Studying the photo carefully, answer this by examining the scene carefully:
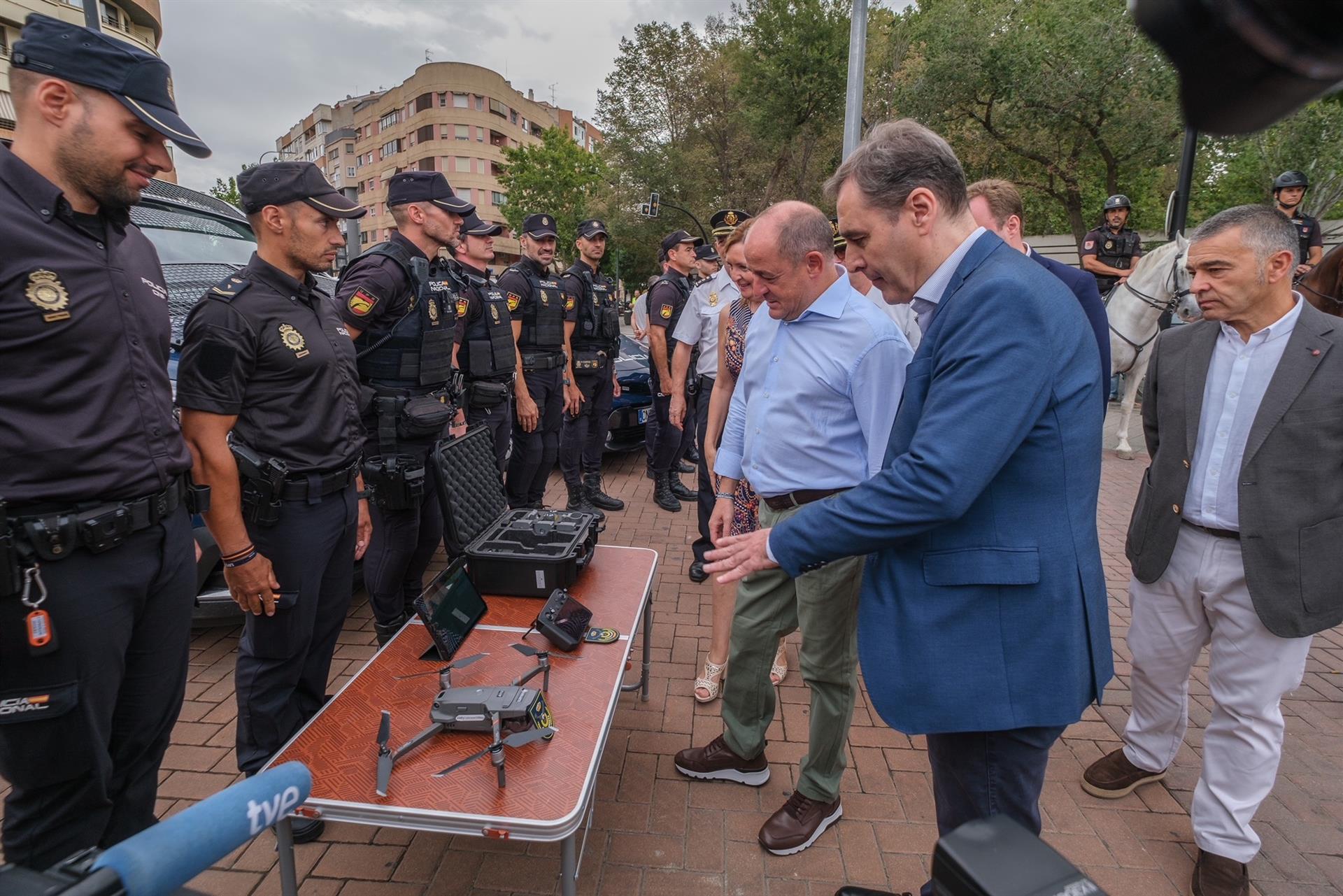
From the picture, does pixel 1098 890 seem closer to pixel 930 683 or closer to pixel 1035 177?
pixel 930 683

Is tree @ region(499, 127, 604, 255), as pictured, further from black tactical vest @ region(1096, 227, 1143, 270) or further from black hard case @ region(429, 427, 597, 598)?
black hard case @ region(429, 427, 597, 598)

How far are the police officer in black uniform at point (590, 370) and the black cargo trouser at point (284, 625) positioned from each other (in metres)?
3.40

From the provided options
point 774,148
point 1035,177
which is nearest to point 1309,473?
point 1035,177

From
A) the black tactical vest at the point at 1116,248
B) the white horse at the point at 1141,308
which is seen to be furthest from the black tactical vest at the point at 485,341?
the black tactical vest at the point at 1116,248

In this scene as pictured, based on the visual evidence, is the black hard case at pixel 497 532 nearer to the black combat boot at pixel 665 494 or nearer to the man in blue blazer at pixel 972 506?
the man in blue blazer at pixel 972 506

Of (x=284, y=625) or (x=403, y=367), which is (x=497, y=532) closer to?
(x=284, y=625)

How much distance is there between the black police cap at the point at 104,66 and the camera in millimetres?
1668

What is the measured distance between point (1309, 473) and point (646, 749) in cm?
259

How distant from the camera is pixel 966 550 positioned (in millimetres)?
1508

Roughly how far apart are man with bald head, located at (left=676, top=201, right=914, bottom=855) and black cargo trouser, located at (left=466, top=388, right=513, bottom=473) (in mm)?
2539

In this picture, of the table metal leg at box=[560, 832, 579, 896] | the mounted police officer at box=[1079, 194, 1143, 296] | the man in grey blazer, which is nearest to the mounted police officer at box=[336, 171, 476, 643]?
the table metal leg at box=[560, 832, 579, 896]

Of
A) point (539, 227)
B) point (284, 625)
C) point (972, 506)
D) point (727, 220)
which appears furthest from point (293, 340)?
point (727, 220)

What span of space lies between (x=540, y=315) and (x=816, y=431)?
3.58m

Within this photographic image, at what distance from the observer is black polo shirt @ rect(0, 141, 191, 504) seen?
5.33 ft
